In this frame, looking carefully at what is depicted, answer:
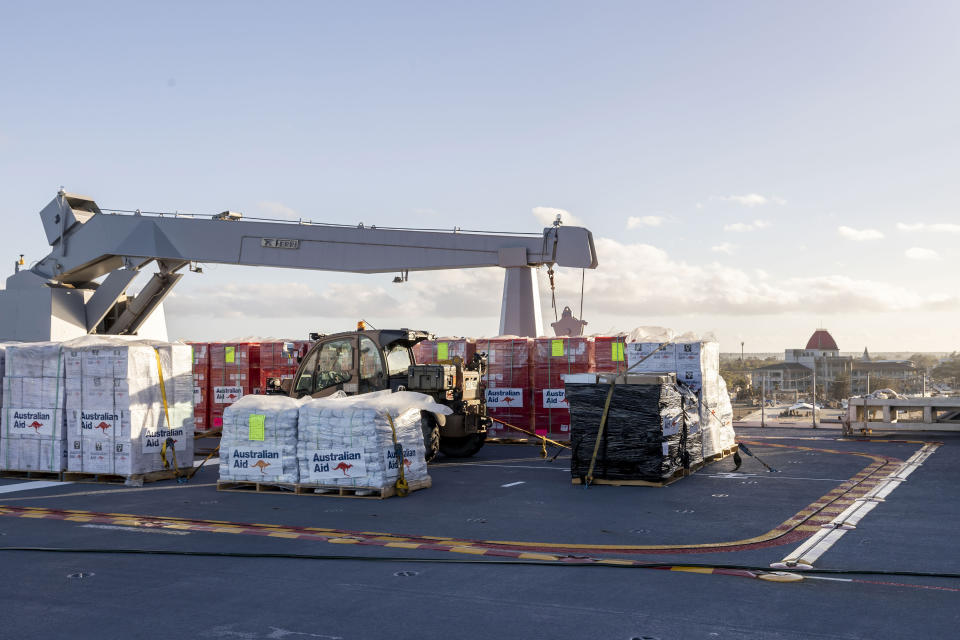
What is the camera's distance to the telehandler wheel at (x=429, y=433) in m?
13.0

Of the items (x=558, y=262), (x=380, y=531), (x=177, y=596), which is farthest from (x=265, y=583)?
(x=558, y=262)

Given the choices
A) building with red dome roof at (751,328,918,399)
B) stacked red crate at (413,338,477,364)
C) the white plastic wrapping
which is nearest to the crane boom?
stacked red crate at (413,338,477,364)

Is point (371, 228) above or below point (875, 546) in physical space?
above

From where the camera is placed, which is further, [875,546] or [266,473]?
[266,473]

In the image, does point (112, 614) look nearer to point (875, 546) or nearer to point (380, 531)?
Result: point (380, 531)

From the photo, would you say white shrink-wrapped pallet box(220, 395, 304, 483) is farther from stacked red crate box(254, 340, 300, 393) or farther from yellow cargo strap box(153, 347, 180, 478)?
stacked red crate box(254, 340, 300, 393)

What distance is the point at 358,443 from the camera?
10281 millimetres

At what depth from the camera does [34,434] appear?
12086mm

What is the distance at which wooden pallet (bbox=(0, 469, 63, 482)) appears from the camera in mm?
11992

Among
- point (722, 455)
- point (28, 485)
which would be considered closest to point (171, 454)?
point (28, 485)

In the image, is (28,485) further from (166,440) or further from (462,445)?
(462,445)

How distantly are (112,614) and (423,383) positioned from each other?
27.3ft

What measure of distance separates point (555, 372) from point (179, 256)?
30.3 feet

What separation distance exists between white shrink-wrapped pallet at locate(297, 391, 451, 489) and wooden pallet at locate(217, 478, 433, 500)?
38 millimetres
